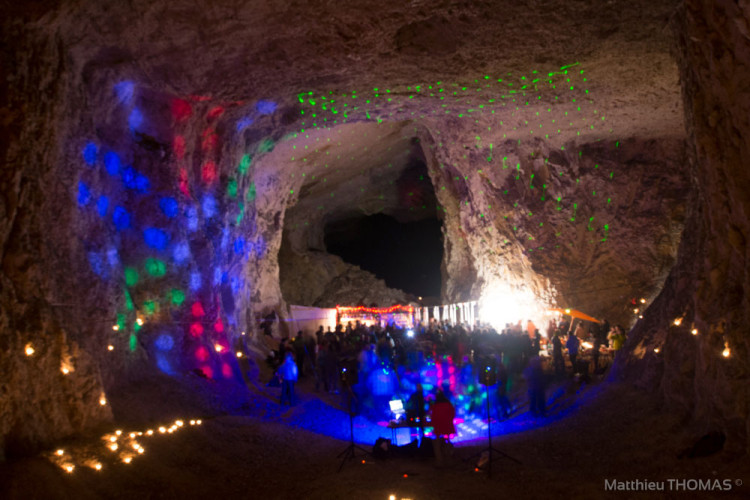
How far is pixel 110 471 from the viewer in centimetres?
554

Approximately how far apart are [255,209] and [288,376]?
7.49m

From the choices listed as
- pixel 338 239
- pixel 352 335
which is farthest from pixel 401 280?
pixel 352 335

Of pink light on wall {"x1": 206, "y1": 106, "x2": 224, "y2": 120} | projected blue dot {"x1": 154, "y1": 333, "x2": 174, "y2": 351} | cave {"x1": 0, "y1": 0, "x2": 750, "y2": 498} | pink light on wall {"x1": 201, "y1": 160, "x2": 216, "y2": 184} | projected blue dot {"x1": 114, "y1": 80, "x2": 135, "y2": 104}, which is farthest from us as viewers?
pink light on wall {"x1": 201, "y1": 160, "x2": 216, "y2": 184}

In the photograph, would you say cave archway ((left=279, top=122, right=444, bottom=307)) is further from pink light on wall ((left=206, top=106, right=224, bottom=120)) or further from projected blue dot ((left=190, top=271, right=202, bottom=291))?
projected blue dot ((left=190, top=271, right=202, bottom=291))

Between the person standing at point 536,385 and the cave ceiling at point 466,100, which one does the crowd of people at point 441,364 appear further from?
the cave ceiling at point 466,100

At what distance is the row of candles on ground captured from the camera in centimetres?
542

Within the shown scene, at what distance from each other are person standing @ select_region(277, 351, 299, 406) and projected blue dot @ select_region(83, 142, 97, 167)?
16.4 feet

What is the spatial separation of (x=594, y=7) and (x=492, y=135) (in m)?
7.97

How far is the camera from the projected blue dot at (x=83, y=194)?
782 centimetres

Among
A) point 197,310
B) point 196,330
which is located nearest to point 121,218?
point 197,310

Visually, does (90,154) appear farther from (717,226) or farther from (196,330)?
(717,226)

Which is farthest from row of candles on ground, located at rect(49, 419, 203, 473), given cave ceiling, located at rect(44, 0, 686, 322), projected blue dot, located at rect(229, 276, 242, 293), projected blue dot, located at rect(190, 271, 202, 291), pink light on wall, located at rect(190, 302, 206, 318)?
projected blue dot, located at rect(229, 276, 242, 293)

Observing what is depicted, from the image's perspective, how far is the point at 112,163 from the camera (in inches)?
362

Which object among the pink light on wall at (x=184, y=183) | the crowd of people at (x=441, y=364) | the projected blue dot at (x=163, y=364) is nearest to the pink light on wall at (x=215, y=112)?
the pink light on wall at (x=184, y=183)
